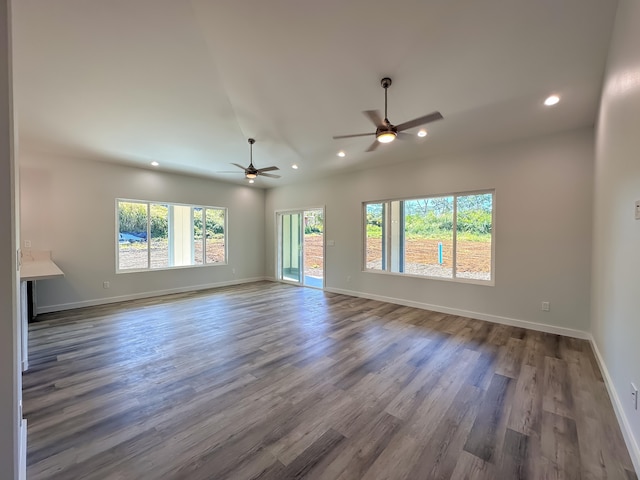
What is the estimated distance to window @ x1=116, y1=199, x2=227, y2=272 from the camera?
5.97 m

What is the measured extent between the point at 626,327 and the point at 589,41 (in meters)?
2.31

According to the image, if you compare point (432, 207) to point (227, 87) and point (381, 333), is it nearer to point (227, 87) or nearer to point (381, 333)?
point (381, 333)

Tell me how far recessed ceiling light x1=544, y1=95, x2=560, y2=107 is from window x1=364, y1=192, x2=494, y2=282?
157 centimetres

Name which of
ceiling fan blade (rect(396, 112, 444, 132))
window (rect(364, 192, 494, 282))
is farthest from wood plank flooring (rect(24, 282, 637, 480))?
ceiling fan blade (rect(396, 112, 444, 132))

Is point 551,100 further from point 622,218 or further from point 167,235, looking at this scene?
point 167,235

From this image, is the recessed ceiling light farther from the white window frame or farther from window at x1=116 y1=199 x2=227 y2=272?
window at x1=116 y1=199 x2=227 y2=272

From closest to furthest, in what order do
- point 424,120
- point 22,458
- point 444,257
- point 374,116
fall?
point 22,458 → point 424,120 → point 374,116 → point 444,257

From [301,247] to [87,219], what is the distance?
4.62 m

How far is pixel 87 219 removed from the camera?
5.38 meters

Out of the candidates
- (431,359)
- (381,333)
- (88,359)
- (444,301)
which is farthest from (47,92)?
(444,301)

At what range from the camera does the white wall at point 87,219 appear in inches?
193

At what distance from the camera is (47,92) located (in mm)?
3309

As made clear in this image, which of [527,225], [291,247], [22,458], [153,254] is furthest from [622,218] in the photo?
[153,254]

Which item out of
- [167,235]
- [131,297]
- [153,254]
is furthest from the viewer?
[167,235]
